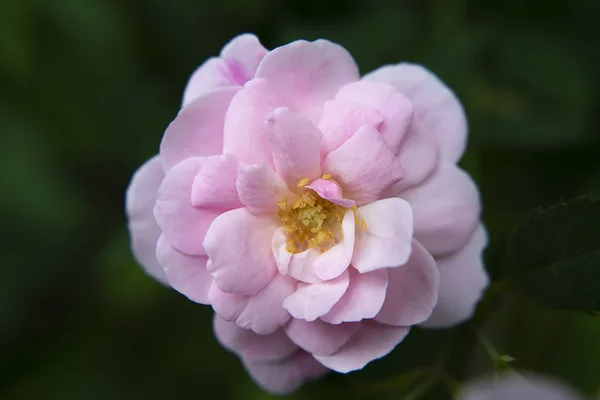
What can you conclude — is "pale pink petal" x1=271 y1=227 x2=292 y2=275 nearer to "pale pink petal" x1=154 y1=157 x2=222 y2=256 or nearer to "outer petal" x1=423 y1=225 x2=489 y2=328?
"pale pink petal" x1=154 y1=157 x2=222 y2=256

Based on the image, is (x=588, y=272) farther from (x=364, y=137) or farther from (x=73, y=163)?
(x=73, y=163)

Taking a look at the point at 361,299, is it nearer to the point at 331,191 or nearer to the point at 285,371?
the point at 331,191

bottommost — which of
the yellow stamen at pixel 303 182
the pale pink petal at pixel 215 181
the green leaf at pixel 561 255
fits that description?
the green leaf at pixel 561 255

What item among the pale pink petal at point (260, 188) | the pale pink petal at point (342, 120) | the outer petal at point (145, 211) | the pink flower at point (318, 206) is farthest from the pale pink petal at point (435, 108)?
the outer petal at point (145, 211)

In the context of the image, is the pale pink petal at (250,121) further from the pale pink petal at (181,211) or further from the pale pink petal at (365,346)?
the pale pink petal at (365,346)

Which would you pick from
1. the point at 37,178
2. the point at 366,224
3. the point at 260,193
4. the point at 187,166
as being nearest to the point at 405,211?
the point at 366,224

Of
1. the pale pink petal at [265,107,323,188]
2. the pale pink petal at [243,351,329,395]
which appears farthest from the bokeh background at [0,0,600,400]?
the pale pink petal at [265,107,323,188]
